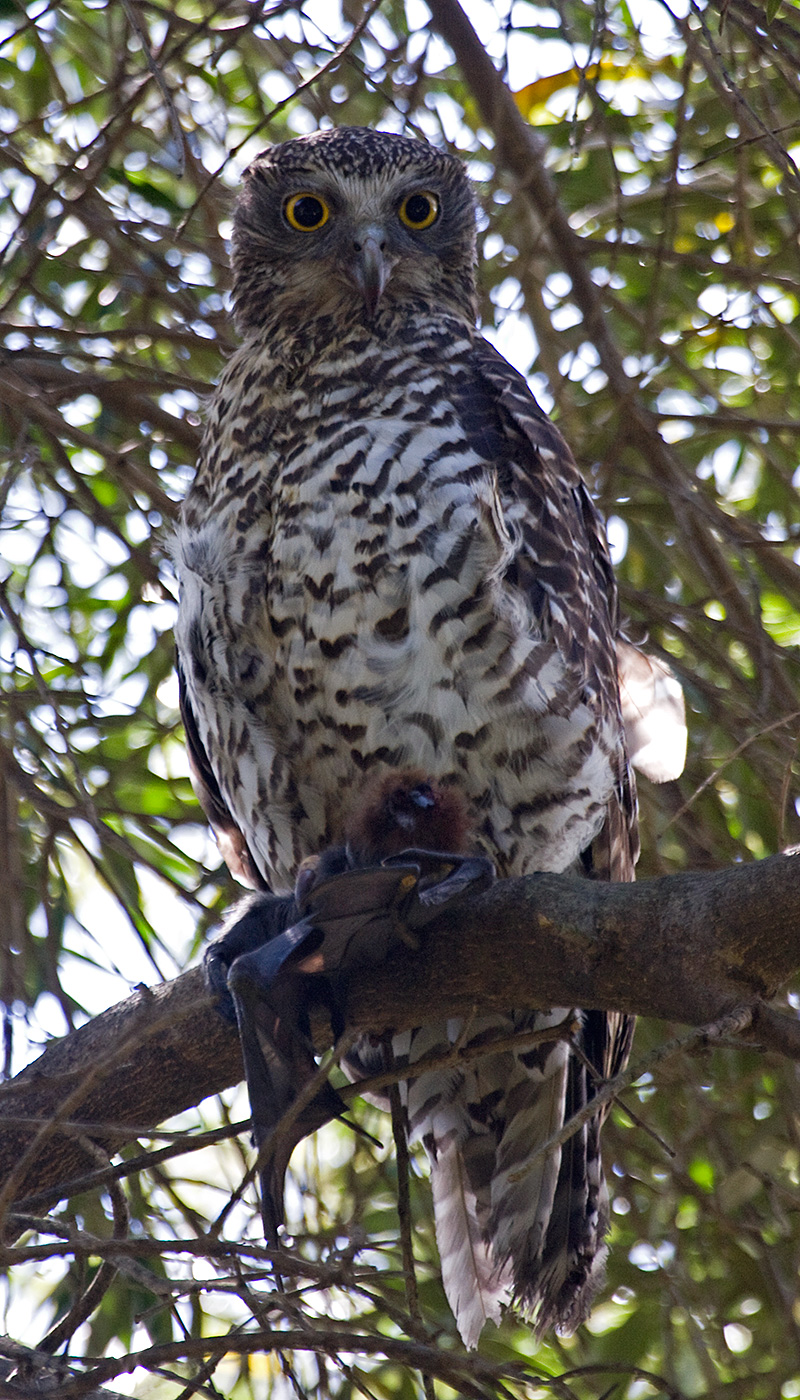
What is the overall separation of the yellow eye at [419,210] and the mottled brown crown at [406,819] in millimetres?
1420

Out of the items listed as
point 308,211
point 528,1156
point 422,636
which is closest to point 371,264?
point 308,211

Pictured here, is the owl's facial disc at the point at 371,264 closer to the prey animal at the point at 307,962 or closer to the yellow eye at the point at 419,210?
the yellow eye at the point at 419,210

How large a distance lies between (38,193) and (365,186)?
834 millimetres

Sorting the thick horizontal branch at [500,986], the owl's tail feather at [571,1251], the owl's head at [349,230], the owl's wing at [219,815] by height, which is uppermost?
the owl's head at [349,230]

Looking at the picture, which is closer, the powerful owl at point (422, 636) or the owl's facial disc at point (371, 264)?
the powerful owl at point (422, 636)

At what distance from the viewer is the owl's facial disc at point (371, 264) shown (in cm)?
309

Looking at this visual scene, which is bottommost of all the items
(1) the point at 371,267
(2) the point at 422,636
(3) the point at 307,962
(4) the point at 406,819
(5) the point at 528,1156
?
(5) the point at 528,1156

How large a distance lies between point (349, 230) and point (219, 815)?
135 cm

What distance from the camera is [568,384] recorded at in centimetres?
352

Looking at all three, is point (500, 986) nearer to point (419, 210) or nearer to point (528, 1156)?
point (528, 1156)

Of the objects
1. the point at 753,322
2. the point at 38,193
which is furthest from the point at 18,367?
the point at 753,322

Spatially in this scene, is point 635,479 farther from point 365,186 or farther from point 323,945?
point 323,945

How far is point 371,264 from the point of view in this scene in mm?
3145

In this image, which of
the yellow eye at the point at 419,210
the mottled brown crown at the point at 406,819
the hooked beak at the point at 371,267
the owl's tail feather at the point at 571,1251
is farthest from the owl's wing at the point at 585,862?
the yellow eye at the point at 419,210
